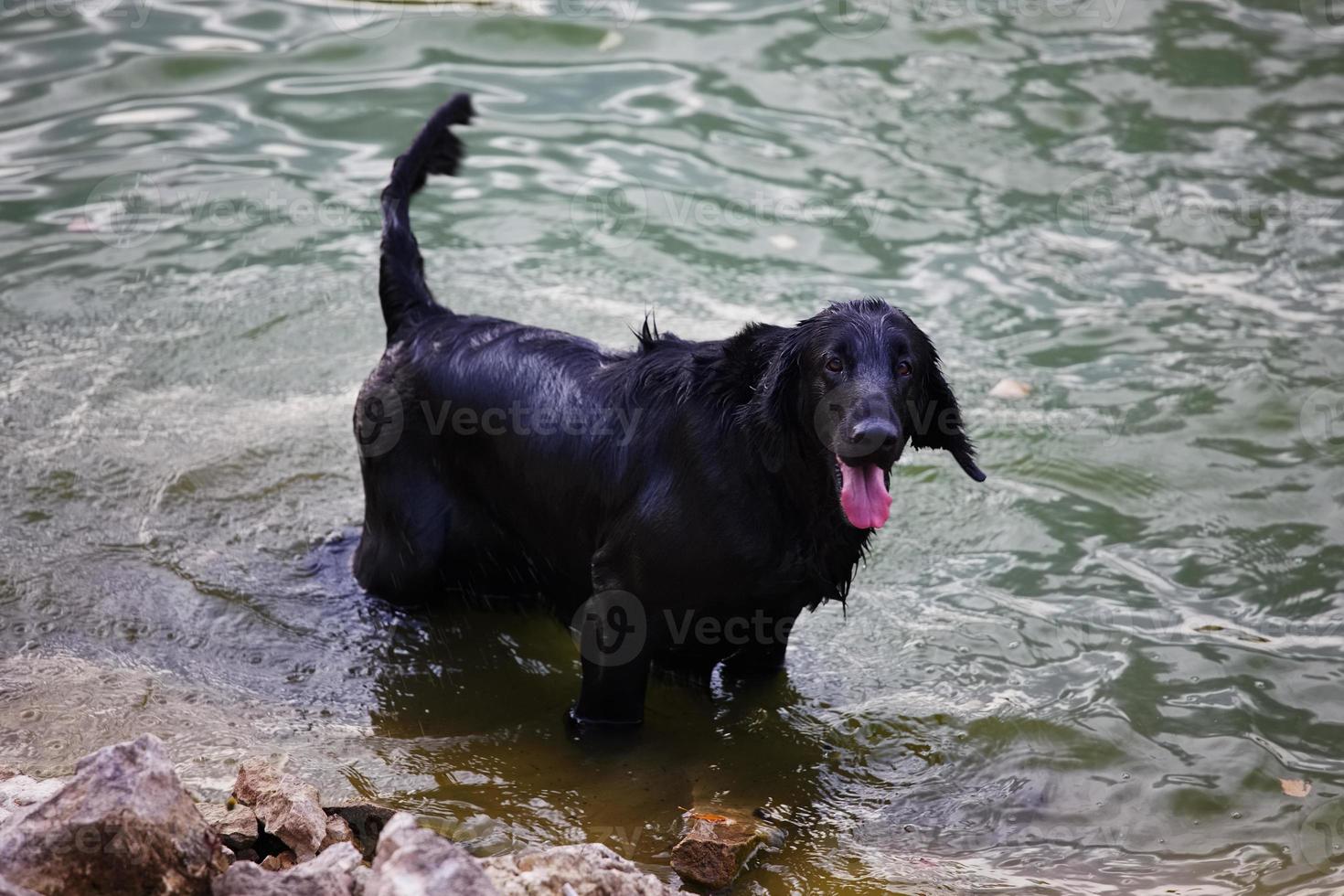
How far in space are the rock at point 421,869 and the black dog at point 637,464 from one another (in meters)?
1.64

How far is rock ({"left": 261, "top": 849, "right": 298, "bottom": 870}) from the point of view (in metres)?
4.09

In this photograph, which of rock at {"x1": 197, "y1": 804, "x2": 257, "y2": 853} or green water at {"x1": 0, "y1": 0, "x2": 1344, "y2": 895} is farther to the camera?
green water at {"x1": 0, "y1": 0, "x2": 1344, "y2": 895}

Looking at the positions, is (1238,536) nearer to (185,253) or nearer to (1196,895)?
(1196,895)

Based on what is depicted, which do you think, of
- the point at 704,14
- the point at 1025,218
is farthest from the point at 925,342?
the point at 704,14

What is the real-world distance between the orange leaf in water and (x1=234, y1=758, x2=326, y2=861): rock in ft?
11.7

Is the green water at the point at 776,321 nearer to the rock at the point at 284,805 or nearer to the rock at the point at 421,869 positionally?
the rock at the point at 284,805

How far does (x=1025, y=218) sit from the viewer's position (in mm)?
10047

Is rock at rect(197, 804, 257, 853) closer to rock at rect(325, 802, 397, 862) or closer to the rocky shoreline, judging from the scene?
the rocky shoreline

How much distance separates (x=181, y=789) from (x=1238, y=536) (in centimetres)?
524

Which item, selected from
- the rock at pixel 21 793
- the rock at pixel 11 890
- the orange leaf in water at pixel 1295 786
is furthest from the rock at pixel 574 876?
the orange leaf in water at pixel 1295 786

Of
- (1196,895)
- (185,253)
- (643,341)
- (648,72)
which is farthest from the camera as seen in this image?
(648,72)

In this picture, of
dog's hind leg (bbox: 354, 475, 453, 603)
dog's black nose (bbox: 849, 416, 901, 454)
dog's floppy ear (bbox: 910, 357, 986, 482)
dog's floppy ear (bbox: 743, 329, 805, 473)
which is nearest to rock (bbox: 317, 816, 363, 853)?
dog's hind leg (bbox: 354, 475, 453, 603)

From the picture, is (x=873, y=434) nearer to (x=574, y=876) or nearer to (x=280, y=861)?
(x=574, y=876)

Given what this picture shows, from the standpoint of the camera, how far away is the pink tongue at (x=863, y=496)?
4.50 m
